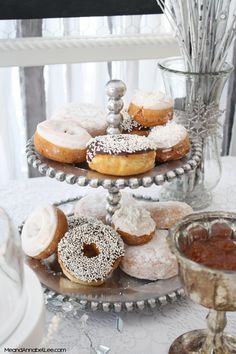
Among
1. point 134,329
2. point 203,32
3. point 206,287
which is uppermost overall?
point 203,32

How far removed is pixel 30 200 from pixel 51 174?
28 cm

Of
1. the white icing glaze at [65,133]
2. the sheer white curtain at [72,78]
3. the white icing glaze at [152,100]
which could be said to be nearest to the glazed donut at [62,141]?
the white icing glaze at [65,133]

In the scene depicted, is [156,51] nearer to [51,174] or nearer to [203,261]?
[51,174]

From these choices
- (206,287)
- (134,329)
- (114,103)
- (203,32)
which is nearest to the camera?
(206,287)

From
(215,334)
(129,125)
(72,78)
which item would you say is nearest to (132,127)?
(129,125)

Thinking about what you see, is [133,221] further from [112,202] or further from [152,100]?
[152,100]

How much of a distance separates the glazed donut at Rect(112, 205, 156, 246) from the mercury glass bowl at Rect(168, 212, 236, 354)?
109mm

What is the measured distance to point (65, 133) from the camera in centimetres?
73

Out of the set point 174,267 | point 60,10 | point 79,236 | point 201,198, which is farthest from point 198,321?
point 60,10

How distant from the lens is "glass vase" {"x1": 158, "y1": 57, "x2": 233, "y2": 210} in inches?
35.1

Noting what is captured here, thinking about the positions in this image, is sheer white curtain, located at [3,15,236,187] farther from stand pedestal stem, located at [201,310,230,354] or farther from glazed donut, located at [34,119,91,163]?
stand pedestal stem, located at [201,310,230,354]

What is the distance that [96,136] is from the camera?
75 centimetres

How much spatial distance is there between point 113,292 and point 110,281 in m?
0.02

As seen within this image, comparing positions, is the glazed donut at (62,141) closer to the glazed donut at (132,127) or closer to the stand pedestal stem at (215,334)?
the glazed donut at (132,127)
